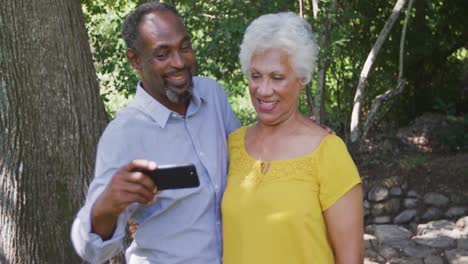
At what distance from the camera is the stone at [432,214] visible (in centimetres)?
758

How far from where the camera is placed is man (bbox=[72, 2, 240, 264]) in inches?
100

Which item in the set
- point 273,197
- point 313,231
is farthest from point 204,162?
point 313,231

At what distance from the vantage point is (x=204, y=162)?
8.78 ft

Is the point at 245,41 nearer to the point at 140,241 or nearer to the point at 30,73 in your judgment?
the point at 140,241

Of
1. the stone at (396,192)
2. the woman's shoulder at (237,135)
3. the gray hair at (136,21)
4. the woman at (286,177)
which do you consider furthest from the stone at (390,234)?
the gray hair at (136,21)

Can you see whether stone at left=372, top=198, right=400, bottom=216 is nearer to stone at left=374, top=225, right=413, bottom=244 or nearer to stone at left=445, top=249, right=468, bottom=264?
stone at left=374, top=225, right=413, bottom=244

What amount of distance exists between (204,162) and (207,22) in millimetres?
4223

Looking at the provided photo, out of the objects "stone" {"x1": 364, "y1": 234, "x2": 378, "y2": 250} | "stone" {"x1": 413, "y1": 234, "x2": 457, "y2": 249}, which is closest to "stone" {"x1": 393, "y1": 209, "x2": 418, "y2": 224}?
"stone" {"x1": 413, "y1": 234, "x2": 457, "y2": 249}

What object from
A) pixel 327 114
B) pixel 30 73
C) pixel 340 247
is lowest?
pixel 327 114

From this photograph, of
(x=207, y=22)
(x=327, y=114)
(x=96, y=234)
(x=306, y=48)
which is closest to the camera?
(x=96, y=234)

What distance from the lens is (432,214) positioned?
7.60m

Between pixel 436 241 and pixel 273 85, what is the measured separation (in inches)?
178

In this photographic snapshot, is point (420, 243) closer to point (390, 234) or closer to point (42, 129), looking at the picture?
point (390, 234)

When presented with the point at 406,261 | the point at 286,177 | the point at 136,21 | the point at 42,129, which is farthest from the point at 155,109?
the point at 406,261
